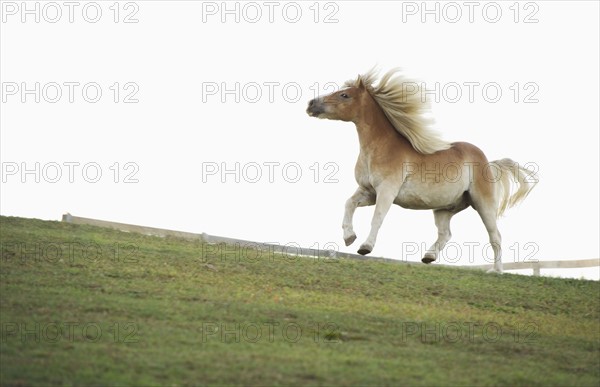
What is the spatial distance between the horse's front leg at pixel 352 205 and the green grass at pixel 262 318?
1.62 feet

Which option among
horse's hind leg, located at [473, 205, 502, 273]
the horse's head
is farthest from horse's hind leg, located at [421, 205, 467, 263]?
the horse's head

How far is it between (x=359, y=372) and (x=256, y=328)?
6.92ft

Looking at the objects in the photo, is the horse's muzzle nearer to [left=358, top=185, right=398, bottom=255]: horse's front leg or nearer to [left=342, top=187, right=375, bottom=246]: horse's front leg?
[left=342, top=187, right=375, bottom=246]: horse's front leg

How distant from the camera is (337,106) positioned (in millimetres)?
18297


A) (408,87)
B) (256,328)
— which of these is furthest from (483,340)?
(408,87)

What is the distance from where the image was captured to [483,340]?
13.3 m

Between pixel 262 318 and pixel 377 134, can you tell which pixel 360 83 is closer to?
pixel 377 134

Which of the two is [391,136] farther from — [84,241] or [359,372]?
[359,372]

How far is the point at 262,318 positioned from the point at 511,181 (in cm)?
837

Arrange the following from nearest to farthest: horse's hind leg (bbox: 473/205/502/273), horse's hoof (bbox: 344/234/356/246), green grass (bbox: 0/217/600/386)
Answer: green grass (bbox: 0/217/600/386) → horse's hoof (bbox: 344/234/356/246) → horse's hind leg (bbox: 473/205/502/273)

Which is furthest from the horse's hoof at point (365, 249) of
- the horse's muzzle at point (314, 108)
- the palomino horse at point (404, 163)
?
the horse's muzzle at point (314, 108)

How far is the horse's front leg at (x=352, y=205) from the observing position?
58.1ft

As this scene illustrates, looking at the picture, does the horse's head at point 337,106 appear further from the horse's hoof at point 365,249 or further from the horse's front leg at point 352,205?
the horse's hoof at point 365,249

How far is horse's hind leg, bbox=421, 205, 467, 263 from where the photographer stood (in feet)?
62.8
